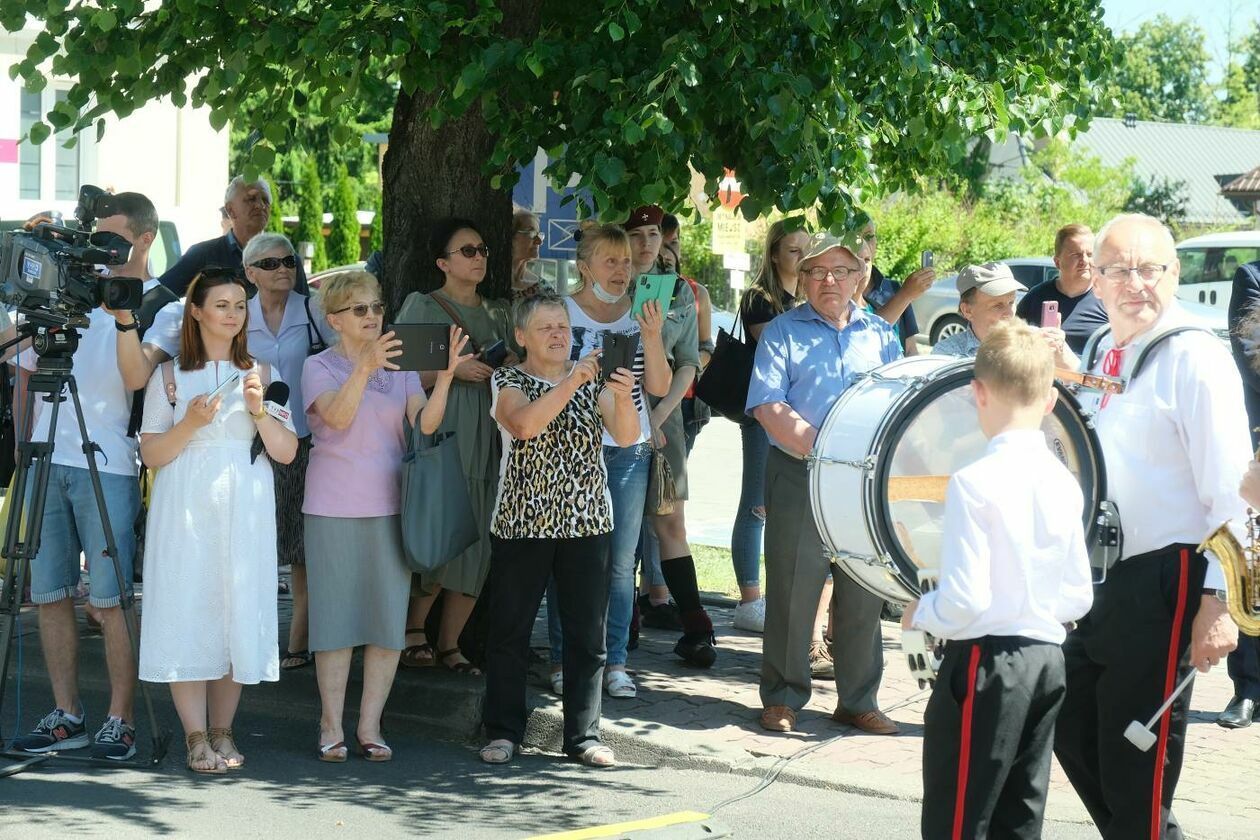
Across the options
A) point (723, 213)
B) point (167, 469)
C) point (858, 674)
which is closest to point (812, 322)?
point (858, 674)

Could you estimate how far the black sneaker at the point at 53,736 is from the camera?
628 centimetres

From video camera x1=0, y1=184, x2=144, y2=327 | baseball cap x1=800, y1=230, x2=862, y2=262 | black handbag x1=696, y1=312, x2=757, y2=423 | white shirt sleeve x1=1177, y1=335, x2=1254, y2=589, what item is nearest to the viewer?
white shirt sleeve x1=1177, y1=335, x2=1254, y2=589

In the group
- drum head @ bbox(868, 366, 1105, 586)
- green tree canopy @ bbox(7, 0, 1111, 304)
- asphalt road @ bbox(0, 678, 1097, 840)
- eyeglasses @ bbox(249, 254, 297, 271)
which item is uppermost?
green tree canopy @ bbox(7, 0, 1111, 304)

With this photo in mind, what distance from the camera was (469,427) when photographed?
6.92m

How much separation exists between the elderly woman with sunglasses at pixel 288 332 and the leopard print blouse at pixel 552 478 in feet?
3.45

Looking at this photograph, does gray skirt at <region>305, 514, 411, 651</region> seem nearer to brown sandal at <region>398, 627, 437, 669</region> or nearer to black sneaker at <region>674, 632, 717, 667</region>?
brown sandal at <region>398, 627, 437, 669</region>

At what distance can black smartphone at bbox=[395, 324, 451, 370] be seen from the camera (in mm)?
6234

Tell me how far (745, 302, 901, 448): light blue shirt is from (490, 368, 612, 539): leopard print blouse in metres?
0.79

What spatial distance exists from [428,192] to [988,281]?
255 cm

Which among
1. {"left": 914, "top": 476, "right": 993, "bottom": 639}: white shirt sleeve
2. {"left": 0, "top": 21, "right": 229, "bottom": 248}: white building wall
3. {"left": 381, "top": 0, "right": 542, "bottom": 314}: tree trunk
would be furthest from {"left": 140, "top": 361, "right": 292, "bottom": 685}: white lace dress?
{"left": 0, "top": 21, "right": 229, "bottom": 248}: white building wall

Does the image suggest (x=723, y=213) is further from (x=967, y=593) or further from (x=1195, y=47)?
(x=1195, y=47)

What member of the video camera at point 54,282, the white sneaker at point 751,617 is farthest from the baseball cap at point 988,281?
the video camera at point 54,282

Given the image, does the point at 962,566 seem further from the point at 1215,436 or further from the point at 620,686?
the point at 620,686

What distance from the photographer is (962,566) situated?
393cm
